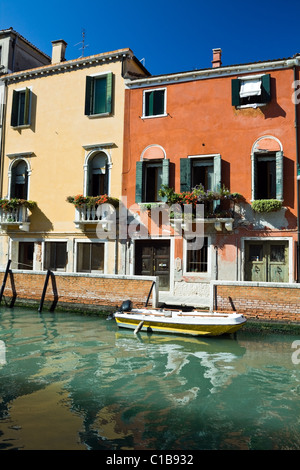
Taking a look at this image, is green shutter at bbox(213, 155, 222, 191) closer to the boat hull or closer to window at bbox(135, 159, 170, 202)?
window at bbox(135, 159, 170, 202)

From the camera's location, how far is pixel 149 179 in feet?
42.3

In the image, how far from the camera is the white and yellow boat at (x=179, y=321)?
8.25m

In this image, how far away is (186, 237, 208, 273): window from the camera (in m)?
11.7

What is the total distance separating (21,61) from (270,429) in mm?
17102

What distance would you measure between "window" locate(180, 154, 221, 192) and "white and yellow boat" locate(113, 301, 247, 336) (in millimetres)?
4549

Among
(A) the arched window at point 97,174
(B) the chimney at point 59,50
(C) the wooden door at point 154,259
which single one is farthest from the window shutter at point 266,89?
(B) the chimney at point 59,50

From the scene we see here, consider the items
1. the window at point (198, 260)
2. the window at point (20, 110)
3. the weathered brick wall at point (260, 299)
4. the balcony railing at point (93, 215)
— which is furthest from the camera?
the window at point (20, 110)

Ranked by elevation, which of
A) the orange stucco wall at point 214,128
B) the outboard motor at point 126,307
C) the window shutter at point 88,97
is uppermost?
the window shutter at point 88,97

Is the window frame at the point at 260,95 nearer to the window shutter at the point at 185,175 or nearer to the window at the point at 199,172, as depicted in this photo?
the window at the point at 199,172

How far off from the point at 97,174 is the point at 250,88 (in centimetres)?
601

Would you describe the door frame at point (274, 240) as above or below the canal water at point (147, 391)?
above

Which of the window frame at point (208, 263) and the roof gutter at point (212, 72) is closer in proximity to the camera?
the roof gutter at point (212, 72)

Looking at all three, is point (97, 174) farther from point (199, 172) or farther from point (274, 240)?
point (274, 240)

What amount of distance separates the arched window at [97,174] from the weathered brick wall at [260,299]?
6194mm
